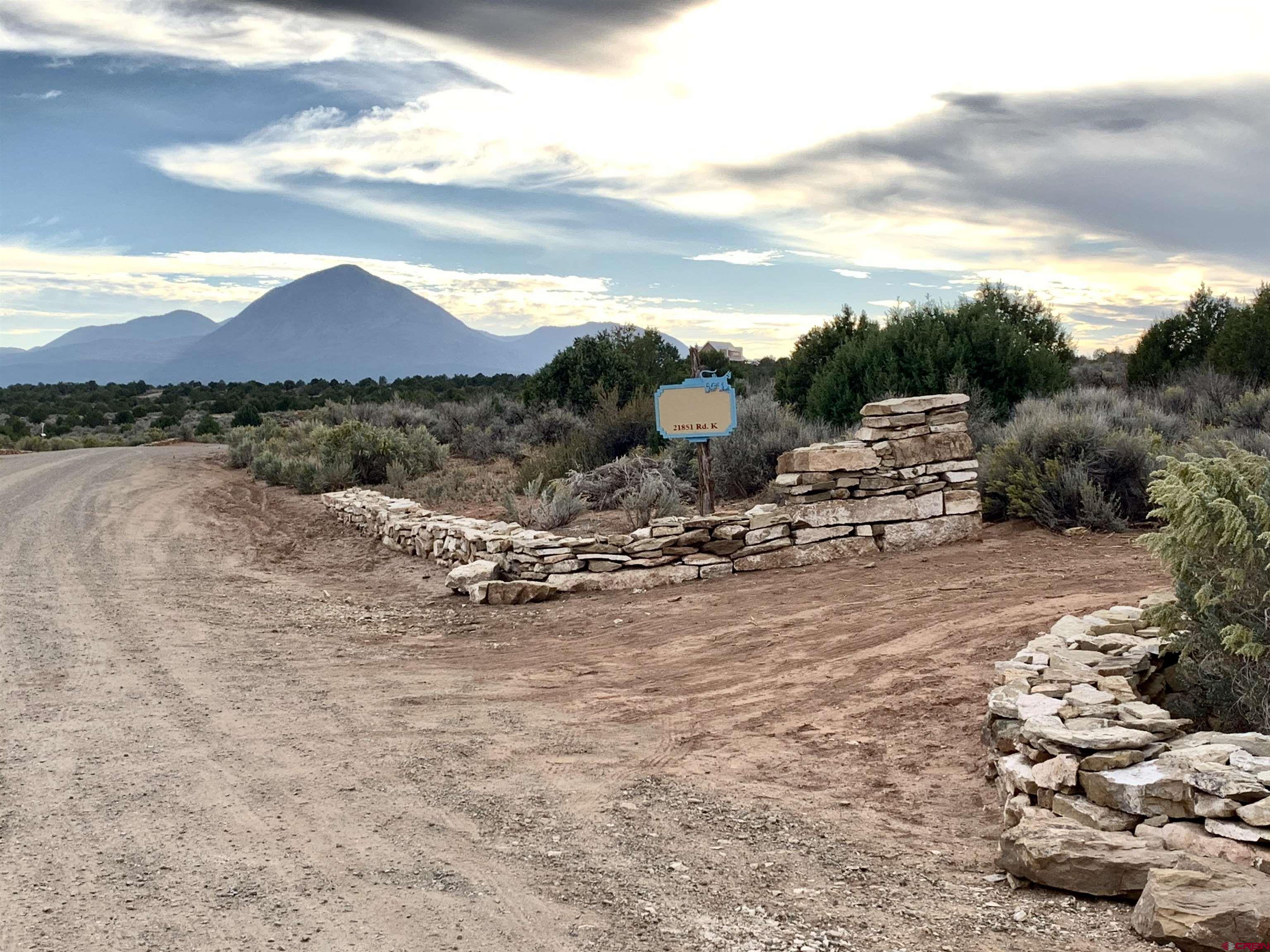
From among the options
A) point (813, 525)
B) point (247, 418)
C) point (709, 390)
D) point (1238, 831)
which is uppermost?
point (247, 418)

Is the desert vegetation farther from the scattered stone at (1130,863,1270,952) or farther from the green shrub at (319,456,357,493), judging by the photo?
the scattered stone at (1130,863,1270,952)

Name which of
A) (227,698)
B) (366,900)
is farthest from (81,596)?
(366,900)

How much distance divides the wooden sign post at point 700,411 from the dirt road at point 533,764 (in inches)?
72.5

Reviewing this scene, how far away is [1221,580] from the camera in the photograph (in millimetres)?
4980

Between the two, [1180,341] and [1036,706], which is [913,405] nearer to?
[1036,706]

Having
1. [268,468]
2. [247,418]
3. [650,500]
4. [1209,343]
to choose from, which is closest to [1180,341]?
[1209,343]

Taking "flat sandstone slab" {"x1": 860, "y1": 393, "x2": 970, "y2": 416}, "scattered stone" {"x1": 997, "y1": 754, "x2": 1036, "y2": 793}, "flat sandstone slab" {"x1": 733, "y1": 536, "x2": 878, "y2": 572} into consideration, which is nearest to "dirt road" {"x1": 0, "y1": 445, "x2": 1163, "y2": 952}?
"scattered stone" {"x1": 997, "y1": 754, "x2": 1036, "y2": 793}

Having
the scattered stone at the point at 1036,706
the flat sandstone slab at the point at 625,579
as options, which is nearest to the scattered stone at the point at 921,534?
the flat sandstone slab at the point at 625,579

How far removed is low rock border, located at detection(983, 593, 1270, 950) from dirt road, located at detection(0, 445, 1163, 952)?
0.15 metres

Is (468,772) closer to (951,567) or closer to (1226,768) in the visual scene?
(1226,768)

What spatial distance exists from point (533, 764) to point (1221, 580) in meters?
3.72

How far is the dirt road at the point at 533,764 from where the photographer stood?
11.7 feet

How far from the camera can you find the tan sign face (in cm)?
1086

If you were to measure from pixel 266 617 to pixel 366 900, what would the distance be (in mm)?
6291
